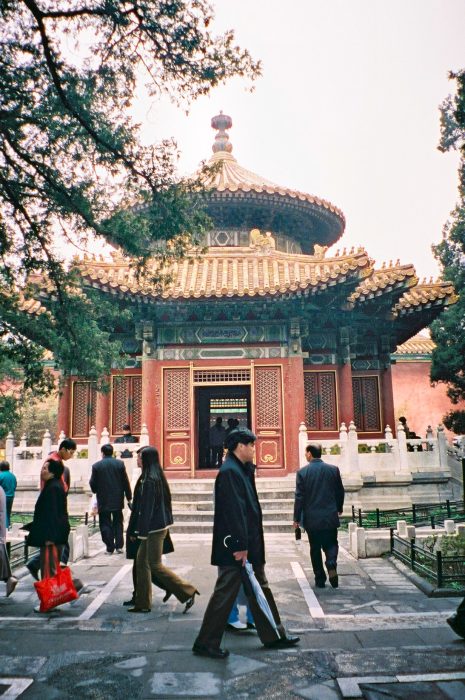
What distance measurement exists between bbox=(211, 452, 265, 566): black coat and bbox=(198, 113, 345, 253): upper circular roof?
11.9 m

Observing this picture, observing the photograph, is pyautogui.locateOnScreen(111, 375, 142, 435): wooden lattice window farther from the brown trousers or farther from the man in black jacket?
the man in black jacket

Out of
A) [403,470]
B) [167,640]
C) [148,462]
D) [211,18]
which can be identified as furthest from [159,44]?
[403,470]

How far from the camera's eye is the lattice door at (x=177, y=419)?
1365 cm

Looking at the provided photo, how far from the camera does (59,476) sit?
19.6ft

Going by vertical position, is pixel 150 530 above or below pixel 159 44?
below

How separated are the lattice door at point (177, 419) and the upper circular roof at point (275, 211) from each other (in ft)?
16.7

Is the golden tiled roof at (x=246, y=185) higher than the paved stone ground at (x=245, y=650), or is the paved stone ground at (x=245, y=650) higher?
the golden tiled roof at (x=246, y=185)

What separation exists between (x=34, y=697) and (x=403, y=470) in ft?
34.1

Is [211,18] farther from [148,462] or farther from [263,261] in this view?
[263,261]

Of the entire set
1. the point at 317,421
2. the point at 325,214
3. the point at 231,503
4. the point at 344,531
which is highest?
the point at 325,214

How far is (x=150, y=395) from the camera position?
13852 millimetres

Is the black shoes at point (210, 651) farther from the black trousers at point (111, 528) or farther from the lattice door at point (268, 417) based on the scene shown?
the lattice door at point (268, 417)

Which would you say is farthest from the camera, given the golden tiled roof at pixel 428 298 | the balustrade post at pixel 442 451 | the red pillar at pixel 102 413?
the red pillar at pixel 102 413

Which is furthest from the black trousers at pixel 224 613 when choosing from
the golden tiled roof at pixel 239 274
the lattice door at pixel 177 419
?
the lattice door at pixel 177 419
